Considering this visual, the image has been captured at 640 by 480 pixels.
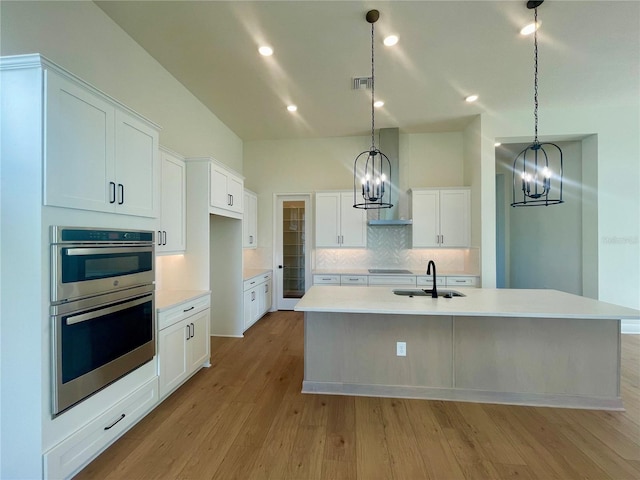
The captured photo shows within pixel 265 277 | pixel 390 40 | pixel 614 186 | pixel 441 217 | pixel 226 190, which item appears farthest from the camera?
pixel 265 277

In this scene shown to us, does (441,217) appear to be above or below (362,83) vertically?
below

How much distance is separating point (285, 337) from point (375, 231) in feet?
8.25

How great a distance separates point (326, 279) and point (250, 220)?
1773mm

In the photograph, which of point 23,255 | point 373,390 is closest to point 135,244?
point 23,255

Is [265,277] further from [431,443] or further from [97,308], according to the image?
[431,443]

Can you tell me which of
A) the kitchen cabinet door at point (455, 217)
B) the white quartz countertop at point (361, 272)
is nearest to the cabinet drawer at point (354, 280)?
the white quartz countertop at point (361, 272)

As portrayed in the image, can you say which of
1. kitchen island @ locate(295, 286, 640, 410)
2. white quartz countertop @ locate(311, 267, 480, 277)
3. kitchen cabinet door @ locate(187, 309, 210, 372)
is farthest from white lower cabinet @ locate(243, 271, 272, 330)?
kitchen island @ locate(295, 286, 640, 410)

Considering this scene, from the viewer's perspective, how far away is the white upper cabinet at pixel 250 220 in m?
4.85

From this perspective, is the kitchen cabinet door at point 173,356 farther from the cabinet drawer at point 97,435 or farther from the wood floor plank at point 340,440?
the wood floor plank at point 340,440

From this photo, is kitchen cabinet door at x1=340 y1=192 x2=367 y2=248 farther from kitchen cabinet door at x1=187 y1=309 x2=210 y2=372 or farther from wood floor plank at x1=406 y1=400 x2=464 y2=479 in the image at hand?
wood floor plank at x1=406 y1=400 x2=464 y2=479

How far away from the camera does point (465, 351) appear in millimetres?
2533

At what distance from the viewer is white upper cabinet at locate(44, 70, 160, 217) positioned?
5.04ft

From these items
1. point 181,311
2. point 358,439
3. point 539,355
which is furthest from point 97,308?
point 539,355

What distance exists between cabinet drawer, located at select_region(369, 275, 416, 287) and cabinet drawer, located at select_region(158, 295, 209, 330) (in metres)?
2.66
